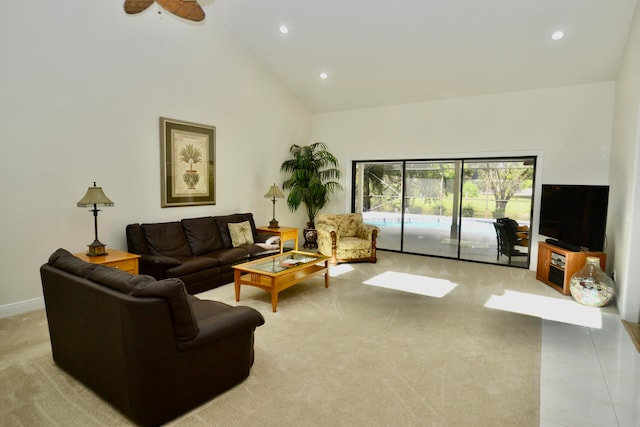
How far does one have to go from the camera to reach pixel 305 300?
14.6 feet

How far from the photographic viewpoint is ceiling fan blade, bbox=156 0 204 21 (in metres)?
3.00

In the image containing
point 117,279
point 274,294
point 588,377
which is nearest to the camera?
point 117,279

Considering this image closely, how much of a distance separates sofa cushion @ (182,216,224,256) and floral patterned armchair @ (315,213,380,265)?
6.06 feet

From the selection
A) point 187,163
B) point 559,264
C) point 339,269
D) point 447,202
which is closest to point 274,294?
point 339,269

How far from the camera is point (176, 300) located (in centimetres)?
207

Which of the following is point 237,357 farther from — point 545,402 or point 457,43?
point 457,43

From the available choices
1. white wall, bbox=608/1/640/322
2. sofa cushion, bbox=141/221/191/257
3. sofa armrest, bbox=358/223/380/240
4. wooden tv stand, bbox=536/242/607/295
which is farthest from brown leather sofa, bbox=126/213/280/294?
white wall, bbox=608/1/640/322

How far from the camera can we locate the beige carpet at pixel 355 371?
7.41 feet

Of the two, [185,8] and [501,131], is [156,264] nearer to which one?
[185,8]

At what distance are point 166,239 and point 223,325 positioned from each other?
3.01m

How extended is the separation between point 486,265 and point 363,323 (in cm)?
361

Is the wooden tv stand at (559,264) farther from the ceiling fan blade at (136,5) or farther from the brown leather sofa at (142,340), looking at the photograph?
the ceiling fan blade at (136,5)

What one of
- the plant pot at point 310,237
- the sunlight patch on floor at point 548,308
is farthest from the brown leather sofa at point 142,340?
the plant pot at point 310,237

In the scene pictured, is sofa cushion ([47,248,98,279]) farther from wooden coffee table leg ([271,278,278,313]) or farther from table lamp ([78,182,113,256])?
wooden coffee table leg ([271,278,278,313])
